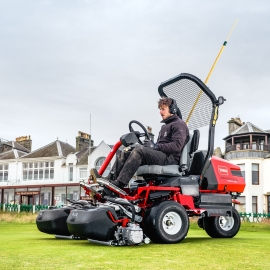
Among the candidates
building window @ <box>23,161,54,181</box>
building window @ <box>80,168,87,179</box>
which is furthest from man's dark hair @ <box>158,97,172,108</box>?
building window @ <box>23,161,54,181</box>

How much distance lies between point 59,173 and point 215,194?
174 ft

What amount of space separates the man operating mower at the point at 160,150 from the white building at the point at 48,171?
4770 cm

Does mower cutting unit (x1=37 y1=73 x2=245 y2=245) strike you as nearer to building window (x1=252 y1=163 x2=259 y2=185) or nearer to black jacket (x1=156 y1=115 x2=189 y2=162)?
black jacket (x1=156 y1=115 x2=189 y2=162)

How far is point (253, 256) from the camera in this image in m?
5.92

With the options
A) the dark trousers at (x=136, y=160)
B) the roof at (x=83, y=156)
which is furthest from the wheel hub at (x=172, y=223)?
the roof at (x=83, y=156)

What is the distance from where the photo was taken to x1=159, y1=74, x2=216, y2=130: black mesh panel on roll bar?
29.0 ft

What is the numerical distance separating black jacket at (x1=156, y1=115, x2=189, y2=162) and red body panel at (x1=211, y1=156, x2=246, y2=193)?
932 millimetres

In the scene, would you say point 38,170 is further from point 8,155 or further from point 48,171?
point 8,155

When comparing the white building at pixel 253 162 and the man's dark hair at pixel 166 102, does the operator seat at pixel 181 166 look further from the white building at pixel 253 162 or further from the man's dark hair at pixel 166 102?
the white building at pixel 253 162

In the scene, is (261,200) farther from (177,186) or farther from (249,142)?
(177,186)

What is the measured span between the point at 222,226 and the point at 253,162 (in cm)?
4183

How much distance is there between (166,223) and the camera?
24.9 ft

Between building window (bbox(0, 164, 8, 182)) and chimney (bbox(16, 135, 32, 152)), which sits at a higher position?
chimney (bbox(16, 135, 32, 152))

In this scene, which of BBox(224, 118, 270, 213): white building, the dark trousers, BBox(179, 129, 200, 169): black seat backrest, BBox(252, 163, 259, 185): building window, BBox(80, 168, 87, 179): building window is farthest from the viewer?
BBox(80, 168, 87, 179): building window
